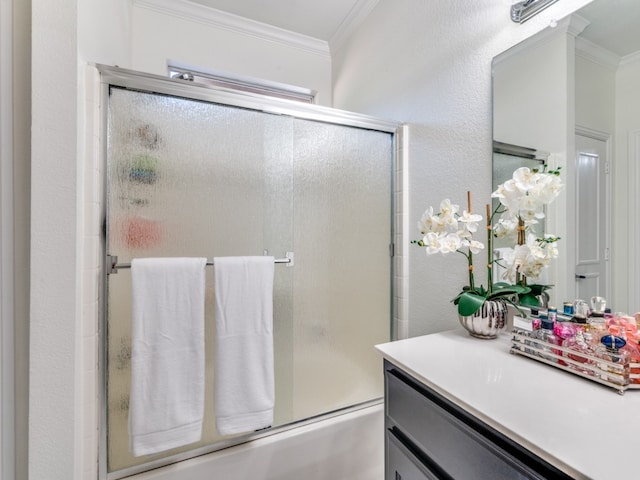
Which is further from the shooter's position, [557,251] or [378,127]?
[378,127]

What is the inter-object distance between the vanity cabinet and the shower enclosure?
0.58 m

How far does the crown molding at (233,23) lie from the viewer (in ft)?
6.09

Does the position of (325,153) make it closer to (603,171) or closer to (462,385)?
(603,171)

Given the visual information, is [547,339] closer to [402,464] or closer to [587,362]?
[587,362]

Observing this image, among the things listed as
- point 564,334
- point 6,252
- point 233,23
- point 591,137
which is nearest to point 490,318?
point 564,334

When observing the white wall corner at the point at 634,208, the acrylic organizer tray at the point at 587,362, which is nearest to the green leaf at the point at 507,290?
the acrylic organizer tray at the point at 587,362

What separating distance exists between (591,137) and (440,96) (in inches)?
25.2

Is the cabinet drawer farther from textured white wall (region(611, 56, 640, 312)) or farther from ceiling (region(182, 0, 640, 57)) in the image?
ceiling (region(182, 0, 640, 57))

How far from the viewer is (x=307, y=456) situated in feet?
4.34

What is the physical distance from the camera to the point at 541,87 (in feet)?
3.18

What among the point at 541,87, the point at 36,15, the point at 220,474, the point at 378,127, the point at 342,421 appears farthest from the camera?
the point at 378,127

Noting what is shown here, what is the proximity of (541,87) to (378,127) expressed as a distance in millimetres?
711

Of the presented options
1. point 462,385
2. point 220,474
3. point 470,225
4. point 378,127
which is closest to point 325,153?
point 378,127

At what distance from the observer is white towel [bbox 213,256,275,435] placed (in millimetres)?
1141
